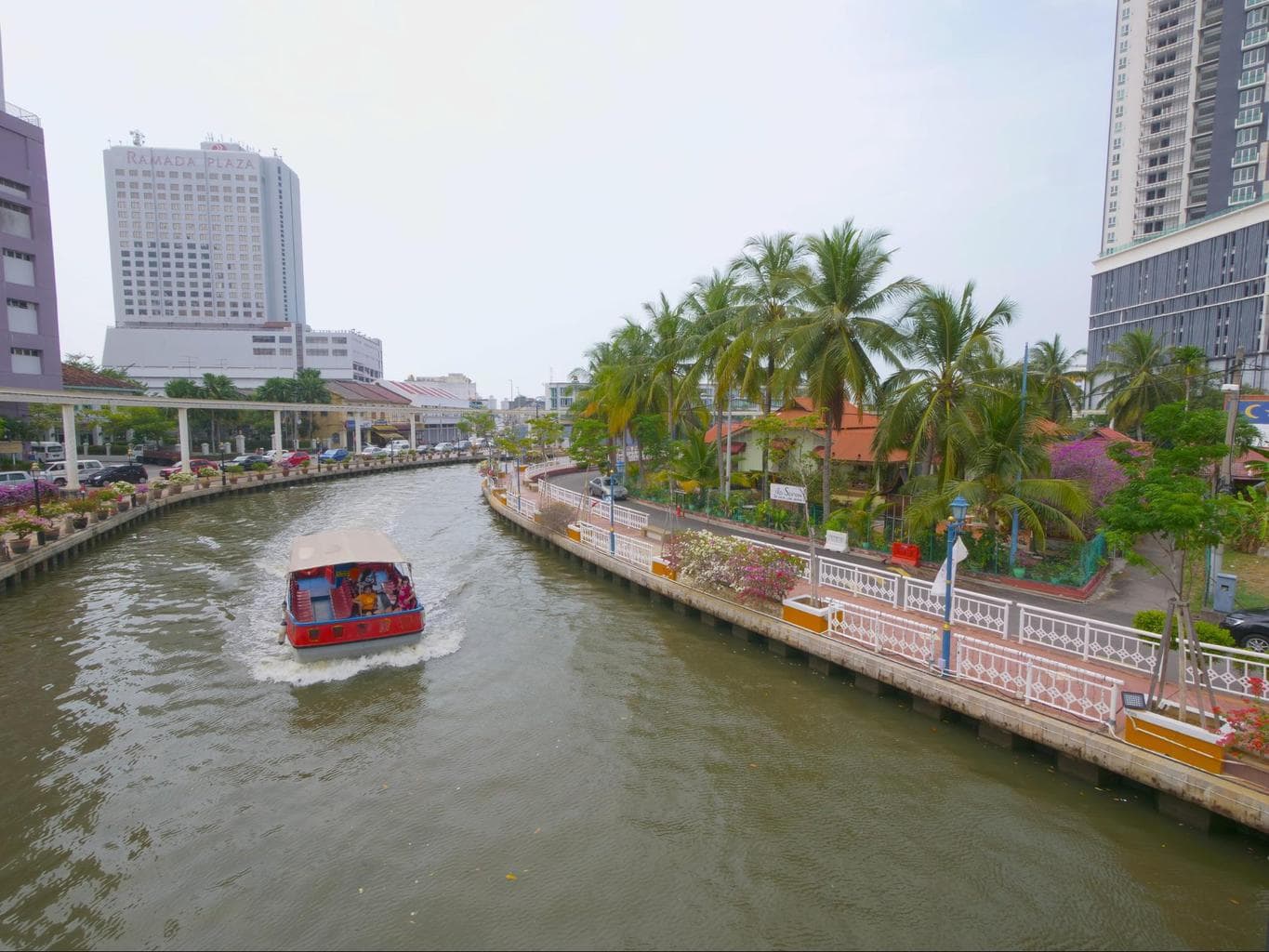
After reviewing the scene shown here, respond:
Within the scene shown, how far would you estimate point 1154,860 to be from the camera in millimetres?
7562

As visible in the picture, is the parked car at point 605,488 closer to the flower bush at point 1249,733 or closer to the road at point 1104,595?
the road at point 1104,595

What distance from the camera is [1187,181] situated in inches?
2896

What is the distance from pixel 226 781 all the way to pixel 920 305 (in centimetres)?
1879

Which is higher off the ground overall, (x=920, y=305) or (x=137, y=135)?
(x=137, y=135)

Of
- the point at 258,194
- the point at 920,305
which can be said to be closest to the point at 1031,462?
the point at 920,305

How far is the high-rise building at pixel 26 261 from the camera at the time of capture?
41.9 meters

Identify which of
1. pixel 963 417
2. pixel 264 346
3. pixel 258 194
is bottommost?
pixel 963 417

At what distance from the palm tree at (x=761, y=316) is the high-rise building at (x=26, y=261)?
45994 millimetres

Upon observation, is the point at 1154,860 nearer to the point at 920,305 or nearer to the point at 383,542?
the point at 920,305

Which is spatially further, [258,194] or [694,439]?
[258,194]

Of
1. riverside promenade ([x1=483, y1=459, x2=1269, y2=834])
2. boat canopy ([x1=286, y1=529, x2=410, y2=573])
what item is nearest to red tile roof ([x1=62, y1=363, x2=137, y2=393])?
boat canopy ([x1=286, y1=529, x2=410, y2=573])

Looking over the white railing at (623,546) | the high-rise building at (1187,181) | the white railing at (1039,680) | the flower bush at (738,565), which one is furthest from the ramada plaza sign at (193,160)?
the white railing at (1039,680)

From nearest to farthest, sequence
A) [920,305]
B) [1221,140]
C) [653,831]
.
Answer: [653,831], [920,305], [1221,140]

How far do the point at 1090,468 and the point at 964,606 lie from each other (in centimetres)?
957
